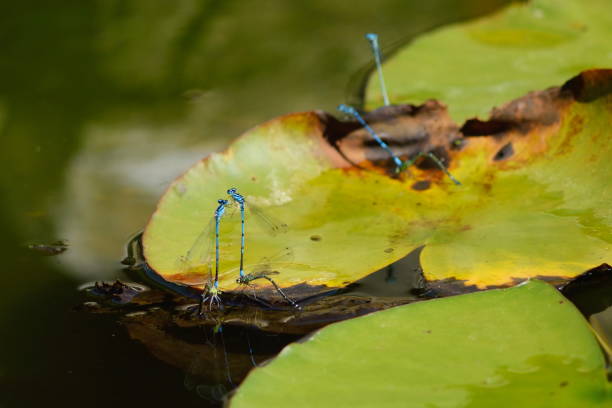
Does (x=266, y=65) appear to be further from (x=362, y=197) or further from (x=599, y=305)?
(x=599, y=305)

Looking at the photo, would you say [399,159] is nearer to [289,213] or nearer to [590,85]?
[289,213]

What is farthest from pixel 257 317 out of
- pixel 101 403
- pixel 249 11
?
pixel 249 11

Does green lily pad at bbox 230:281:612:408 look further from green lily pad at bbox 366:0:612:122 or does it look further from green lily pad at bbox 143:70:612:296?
green lily pad at bbox 366:0:612:122

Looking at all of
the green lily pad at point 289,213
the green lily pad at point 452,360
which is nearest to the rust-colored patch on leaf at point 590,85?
the green lily pad at point 289,213

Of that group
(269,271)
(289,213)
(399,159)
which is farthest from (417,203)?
(269,271)

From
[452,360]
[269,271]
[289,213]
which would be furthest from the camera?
[289,213]
